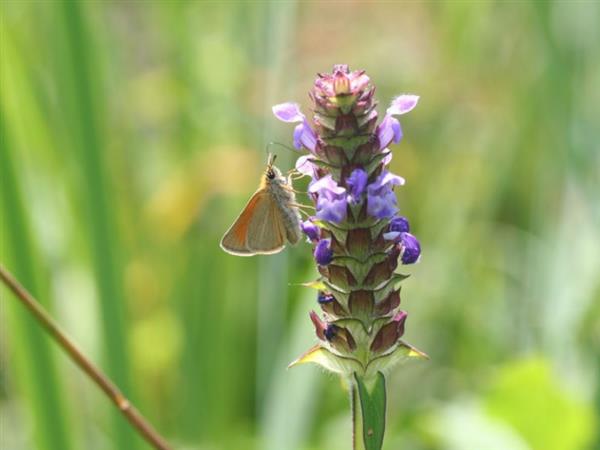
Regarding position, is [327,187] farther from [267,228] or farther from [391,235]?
[267,228]

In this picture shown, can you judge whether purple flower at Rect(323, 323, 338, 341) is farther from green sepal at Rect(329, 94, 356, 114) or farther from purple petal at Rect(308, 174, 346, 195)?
green sepal at Rect(329, 94, 356, 114)

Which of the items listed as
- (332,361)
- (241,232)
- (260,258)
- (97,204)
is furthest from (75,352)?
(260,258)

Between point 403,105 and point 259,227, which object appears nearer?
point 403,105

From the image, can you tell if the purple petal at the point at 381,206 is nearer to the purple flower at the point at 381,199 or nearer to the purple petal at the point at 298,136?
the purple flower at the point at 381,199

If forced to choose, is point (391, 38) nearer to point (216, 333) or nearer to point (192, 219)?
point (192, 219)

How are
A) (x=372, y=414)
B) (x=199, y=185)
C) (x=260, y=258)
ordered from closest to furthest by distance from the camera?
1. (x=372, y=414)
2. (x=260, y=258)
3. (x=199, y=185)

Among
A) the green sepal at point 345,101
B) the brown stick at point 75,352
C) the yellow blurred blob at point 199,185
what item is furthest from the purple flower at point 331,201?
the yellow blurred blob at point 199,185

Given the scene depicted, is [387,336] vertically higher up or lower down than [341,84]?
lower down
